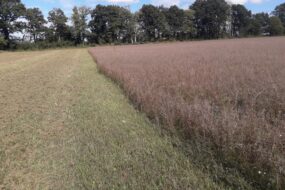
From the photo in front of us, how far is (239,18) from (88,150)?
341ft

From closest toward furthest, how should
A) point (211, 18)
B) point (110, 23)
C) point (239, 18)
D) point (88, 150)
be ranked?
1. point (88, 150)
2. point (110, 23)
3. point (211, 18)
4. point (239, 18)

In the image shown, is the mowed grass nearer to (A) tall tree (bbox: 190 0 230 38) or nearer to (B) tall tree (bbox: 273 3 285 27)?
(A) tall tree (bbox: 190 0 230 38)

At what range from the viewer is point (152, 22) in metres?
82.4

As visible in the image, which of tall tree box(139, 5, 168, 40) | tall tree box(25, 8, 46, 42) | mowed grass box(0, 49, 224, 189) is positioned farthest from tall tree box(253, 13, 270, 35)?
mowed grass box(0, 49, 224, 189)

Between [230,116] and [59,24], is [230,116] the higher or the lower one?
the lower one

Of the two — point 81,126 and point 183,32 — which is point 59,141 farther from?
point 183,32

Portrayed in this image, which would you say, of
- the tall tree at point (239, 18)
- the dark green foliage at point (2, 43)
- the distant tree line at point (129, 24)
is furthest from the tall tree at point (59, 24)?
the tall tree at point (239, 18)

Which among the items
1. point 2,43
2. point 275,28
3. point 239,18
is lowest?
point 2,43

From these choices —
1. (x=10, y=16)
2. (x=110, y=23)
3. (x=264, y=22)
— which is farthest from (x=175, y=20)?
(x=10, y=16)

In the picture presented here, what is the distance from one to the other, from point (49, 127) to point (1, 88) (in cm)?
617

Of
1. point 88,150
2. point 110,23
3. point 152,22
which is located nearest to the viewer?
point 88,150

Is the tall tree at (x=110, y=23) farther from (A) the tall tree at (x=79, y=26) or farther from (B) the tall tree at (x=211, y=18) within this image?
(B) the tall tree at (x=211, y=18)

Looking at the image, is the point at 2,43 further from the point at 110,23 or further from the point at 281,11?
the point at 281,11

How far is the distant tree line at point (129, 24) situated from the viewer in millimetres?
69500
